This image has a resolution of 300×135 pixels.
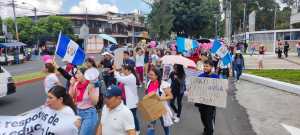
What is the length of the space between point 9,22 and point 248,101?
66197 mm

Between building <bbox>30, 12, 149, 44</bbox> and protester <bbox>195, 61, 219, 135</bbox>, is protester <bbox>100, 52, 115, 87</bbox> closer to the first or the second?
protester <bbox>195, 61, 219, 135</bbox>

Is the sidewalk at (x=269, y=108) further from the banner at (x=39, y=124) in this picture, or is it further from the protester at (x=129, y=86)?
the banner at (x=39, y=124)

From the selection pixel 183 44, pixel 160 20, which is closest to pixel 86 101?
pixel 183 44

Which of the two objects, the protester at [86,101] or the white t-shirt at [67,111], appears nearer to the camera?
the white t-shirt at [67,111]

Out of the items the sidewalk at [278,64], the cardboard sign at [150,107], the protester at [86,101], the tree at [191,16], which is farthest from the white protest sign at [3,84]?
the tree at [191,16]

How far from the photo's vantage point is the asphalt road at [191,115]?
7.79m

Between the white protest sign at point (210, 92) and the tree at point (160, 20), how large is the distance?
29616 mm

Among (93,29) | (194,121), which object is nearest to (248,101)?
(194,121)

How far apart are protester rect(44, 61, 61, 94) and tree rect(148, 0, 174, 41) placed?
98.7 ft

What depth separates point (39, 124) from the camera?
3.61 m

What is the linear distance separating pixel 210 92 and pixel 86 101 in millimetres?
2577

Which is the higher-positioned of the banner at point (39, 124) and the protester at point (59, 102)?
the protester at point (59, 102)

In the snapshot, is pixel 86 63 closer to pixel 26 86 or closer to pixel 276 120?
pixel 276 120

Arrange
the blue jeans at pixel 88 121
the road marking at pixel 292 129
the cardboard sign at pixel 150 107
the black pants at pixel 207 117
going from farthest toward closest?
1. the road marking at pixel 292 129
2. the black pants at pixel 207 117
3. the cardboard sign at pixel 150 107
4. the blue jeans at pixel 88 121
